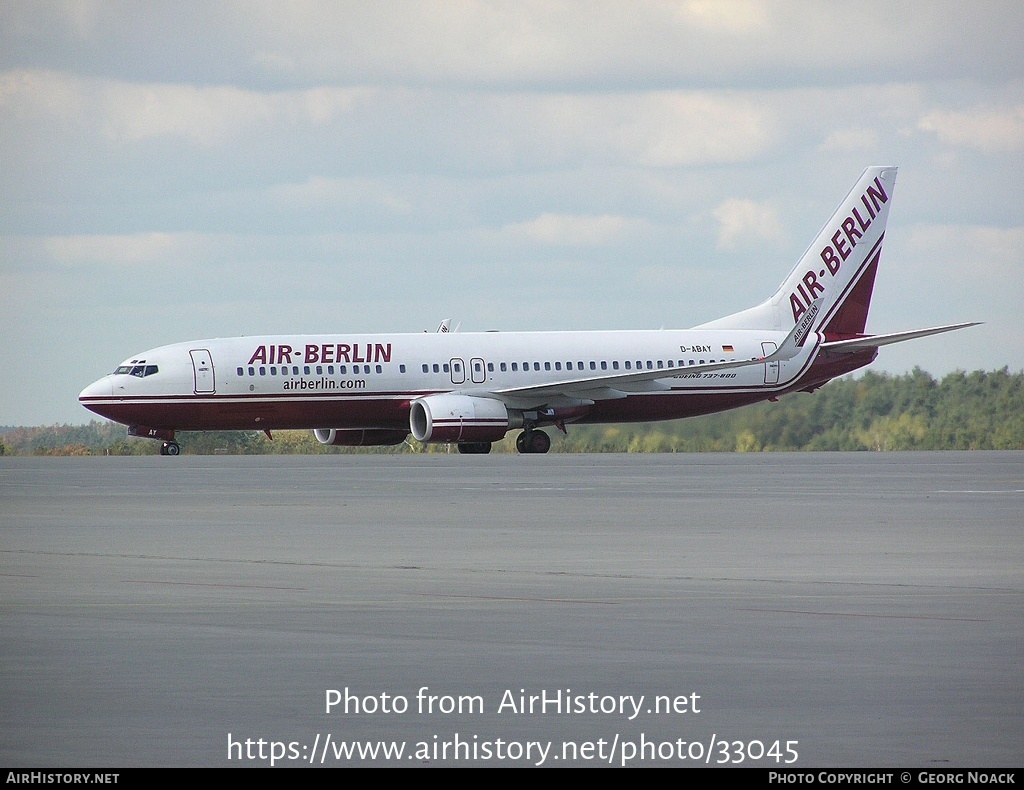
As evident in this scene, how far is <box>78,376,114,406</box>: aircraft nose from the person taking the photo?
198 feet

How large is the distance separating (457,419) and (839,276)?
19.0m

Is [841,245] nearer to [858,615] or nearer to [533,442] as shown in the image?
[533,442]

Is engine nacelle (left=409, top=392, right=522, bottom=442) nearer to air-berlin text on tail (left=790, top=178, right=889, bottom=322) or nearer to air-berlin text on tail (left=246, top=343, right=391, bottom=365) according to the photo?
air-berlin text on tail (left=246, top=343, right=391, bottom=365)

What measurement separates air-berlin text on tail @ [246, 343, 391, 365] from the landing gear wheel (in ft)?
14.3

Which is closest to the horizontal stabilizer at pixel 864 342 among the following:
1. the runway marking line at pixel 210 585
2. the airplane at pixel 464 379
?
the airplane at pixel 464 379

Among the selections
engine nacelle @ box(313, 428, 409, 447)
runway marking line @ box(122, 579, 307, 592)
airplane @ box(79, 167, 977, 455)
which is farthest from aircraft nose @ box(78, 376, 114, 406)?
runway marking line @ box(122, 579, 307, 592)

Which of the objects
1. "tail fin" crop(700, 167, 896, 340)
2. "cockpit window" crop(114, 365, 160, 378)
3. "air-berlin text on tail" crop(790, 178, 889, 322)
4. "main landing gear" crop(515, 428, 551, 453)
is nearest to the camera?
"cockpit window" crop(114, 365, 160, 378)

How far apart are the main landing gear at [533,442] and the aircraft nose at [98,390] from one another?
12511mm

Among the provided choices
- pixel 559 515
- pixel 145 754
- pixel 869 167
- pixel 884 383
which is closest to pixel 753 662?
pixel 145 754

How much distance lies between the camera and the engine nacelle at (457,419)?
60.0 m

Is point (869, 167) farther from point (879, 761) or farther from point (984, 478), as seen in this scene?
point (879, 761)

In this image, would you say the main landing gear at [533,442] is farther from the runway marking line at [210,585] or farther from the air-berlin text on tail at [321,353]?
the runway marking line at [210,585]

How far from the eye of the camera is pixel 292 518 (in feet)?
87.7

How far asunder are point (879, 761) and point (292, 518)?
18.4 metres
